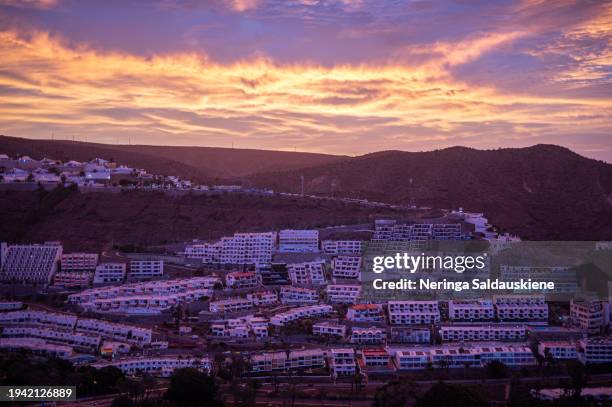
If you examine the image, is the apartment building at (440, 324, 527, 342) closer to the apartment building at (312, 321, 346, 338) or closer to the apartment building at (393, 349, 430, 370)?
the apartment building at (393, 349, 430, 370)

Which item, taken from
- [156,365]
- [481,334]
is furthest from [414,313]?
[156,365]

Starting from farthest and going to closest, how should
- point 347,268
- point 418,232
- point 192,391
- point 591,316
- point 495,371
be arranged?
point 418,232
point 347,268
point 591,316
point 495,371
point 192,391

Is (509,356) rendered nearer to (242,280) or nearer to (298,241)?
(242,280)

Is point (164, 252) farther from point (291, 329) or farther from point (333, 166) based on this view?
point (333, 166)

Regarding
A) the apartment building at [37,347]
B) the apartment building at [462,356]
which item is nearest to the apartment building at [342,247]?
the apartment building at [462,356]

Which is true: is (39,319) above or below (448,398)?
below

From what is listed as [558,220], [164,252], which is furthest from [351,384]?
[558,220]
